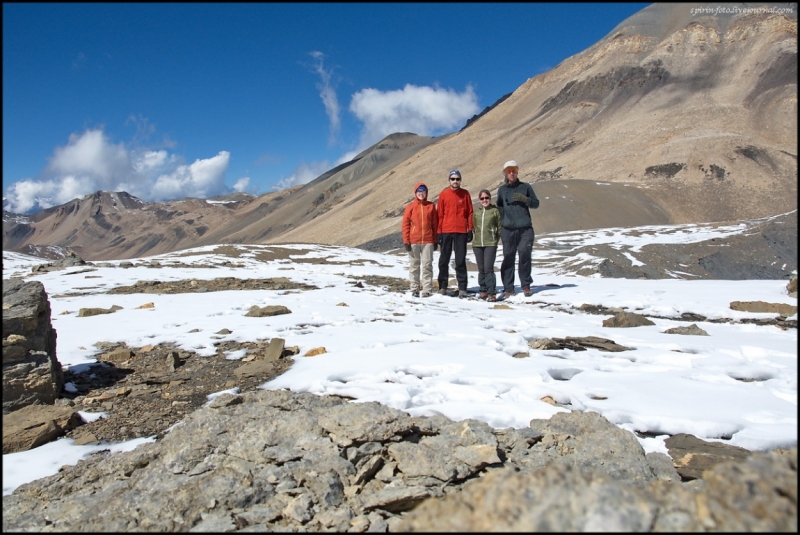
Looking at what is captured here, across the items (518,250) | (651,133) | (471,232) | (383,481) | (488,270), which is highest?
(651,133)

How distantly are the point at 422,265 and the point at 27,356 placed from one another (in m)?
6.54

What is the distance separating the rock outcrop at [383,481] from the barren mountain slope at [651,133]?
25189 mm

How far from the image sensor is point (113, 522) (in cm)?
195

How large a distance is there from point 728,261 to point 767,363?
40.6 feet

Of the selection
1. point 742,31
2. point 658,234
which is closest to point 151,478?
point 658,234

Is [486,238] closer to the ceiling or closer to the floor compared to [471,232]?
closer to the floor

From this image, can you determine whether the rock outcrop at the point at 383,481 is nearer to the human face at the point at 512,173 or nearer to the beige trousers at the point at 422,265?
the beige trousers at the point at 422,265

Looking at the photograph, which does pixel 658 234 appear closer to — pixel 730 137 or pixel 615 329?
pixel 615 329

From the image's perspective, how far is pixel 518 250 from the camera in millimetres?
9125

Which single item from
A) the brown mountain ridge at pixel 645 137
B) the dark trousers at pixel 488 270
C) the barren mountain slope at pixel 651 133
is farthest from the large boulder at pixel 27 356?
the barren mountain slope at pixel 651 133

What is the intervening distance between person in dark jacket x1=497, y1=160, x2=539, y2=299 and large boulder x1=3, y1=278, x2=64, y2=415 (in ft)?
22.4

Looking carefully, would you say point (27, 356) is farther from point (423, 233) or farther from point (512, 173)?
point (512, 173)

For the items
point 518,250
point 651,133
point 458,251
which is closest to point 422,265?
point 458,251

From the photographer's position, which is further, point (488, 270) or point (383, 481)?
point (488, 270)
